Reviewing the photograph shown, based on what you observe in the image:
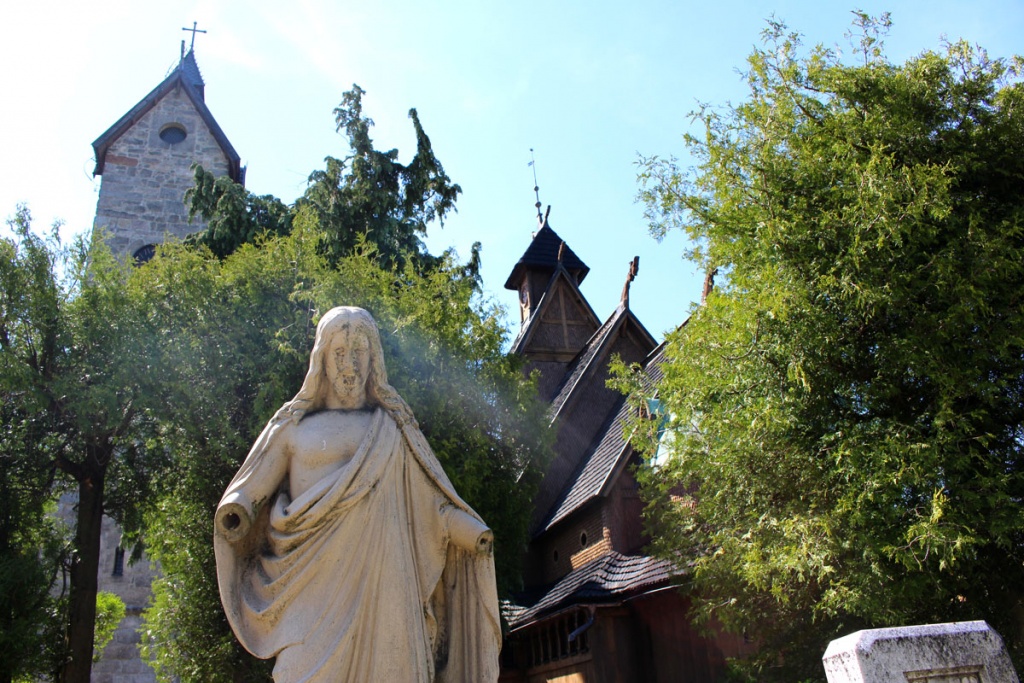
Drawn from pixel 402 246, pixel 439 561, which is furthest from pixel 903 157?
pixel 402 246

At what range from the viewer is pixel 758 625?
32.6 feet

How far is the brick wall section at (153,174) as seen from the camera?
24.3m

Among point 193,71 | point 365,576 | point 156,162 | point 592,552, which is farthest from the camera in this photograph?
point 193,71

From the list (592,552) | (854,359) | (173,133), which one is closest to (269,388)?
(854,359)

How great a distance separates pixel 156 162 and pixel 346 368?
952 inches

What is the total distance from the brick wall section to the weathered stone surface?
74.5ft

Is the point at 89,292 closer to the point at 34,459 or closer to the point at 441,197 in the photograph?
the point at 34,459

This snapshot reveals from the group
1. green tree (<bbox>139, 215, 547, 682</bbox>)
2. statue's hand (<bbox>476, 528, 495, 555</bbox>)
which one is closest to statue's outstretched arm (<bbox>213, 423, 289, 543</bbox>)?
statue's hand (<bbox>476, 528, 495, 555</bbox>)

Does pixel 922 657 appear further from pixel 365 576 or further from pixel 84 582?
pixel 84 582

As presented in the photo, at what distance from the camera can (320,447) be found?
3787 mm

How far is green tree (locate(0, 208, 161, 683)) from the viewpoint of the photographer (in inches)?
505

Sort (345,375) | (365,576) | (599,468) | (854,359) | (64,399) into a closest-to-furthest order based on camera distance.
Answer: (365,576) < (345,375) < (854,359) < (64,399) < (599,468)

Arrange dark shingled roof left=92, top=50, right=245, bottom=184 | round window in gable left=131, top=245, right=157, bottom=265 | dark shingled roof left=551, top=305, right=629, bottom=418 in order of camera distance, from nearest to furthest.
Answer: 1. dark shingled roof left=551, top=305, right=629, bottom=418
2. round window in gable left=131, top=245, right=157, bottom=265
3. dark shingled roof left=92, top=50, right=245, bottom=184

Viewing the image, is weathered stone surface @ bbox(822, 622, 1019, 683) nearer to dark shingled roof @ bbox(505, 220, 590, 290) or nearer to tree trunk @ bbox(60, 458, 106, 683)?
tree trunk @ bbox(60, 458, 106, 683)
